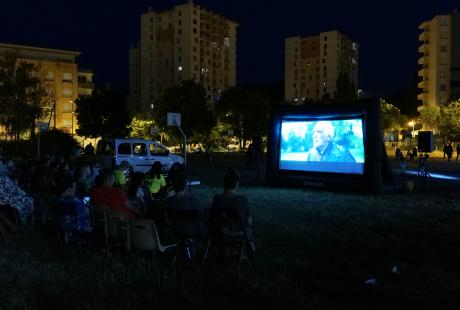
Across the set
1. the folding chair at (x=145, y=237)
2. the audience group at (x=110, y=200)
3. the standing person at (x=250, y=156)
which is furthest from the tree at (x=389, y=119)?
the folding chair at (x=145, y=237)

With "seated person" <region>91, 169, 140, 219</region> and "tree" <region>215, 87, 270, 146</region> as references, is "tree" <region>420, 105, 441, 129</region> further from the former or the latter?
"seated person" <region>91, 169, 140, 219</region>

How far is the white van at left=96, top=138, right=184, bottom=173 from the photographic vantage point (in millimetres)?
20609

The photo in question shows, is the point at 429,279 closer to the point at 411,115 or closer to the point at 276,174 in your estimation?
the point at 276,174

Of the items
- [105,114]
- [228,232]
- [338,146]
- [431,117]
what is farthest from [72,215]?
[431,117]

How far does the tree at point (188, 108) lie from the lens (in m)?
55.8

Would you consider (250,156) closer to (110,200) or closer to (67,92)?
(110,200)

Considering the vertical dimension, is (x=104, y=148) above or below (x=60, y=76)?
below

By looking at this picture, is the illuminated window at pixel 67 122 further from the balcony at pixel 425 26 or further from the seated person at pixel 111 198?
the seated person at pixel 111 198

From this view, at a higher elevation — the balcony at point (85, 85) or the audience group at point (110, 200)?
the balcony at point (85, 85)

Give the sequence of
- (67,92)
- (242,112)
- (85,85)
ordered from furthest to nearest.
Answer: (85,85) < (67,92) < (242,112)

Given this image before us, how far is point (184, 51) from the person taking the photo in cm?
11988

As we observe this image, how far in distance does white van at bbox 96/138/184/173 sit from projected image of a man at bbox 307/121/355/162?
750 centimetres

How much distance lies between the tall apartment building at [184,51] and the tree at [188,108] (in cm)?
6076

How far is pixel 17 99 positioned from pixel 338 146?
24.5 meters
